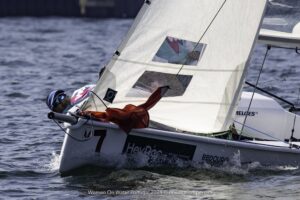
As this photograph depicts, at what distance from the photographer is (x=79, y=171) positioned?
40.9 ft

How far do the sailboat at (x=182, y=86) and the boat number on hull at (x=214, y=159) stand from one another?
0.04ft

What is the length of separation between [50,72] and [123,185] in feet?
48.3

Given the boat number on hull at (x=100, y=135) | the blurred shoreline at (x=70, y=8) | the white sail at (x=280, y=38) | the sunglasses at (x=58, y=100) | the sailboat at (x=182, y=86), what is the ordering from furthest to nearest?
the blurred shoreline at (x=70, y=8)
the white sail at (x=280, y=38)
the sunglasses at (x=58, y=100)
the sailboat at (x=182, y=86)
the boat number on hull at (x=100, y=135)

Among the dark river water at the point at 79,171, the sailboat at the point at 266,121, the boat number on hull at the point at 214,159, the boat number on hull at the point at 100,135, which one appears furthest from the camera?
the sailboat at the point at 266,121

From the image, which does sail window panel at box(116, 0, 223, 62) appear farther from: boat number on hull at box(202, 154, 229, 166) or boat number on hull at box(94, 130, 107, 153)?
boat number on hull at box(202, 154, 229, 166)

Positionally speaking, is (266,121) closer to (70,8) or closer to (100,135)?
(100,135)

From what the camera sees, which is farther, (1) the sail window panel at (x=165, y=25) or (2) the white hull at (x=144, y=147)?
(1) the sail window panel at (x=165, y=25)

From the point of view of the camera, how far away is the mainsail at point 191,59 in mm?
12609

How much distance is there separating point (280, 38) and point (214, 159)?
2.07 metres

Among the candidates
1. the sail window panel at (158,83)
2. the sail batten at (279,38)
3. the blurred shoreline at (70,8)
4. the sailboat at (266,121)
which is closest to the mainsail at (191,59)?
the sail window panel at (158,83)

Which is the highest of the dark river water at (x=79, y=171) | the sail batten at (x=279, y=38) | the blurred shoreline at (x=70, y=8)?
the blurred shoreline at (x=70, y=8)

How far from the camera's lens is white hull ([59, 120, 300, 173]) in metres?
12.2

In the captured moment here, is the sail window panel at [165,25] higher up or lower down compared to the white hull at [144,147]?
higher up

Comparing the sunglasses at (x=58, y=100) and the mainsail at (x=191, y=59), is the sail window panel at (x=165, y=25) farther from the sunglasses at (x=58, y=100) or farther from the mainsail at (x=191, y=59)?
the sunglasses at (x=58, y=100)
